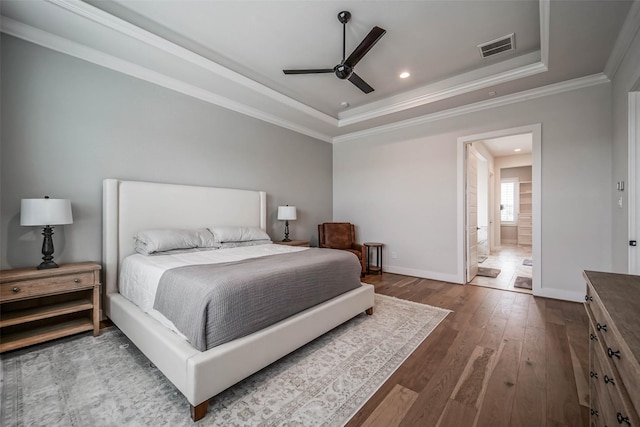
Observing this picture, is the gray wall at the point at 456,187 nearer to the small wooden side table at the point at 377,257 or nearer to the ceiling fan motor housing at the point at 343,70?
the small wooden side table at the point at 377,257

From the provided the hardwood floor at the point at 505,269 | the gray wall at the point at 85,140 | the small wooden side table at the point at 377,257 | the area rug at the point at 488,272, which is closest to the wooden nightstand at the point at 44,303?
the gray wall at the point at 85,140

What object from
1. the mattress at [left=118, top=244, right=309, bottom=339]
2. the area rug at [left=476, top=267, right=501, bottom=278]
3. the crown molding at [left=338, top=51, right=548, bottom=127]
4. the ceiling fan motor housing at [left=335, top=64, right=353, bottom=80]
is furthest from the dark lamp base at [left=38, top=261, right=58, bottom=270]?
the area rug at [left=476, top=267, right=501, bottom=278]

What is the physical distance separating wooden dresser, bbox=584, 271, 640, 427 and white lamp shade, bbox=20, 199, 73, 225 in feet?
11.0

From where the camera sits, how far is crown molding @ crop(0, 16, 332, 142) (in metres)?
2.27

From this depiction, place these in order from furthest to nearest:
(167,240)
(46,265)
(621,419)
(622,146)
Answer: (167,240)
(622,146)
(46,265)
(621,419)

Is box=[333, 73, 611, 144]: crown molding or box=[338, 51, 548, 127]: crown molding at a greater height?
box=[338, 51, 548, 127]: crown molding

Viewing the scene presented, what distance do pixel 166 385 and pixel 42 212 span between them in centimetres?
175

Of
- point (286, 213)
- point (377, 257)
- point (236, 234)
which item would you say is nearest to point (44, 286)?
point (236, 234)

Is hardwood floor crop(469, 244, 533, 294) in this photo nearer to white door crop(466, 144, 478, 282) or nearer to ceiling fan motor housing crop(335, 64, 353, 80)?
white door crop(466, 144, 478, 282)

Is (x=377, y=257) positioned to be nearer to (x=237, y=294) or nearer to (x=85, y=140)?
(x=237, y=294)

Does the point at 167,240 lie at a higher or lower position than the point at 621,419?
higher

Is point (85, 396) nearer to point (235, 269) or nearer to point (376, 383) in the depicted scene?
point (235, 269)

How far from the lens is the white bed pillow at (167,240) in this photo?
2.63m

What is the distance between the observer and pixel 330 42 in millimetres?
2768
